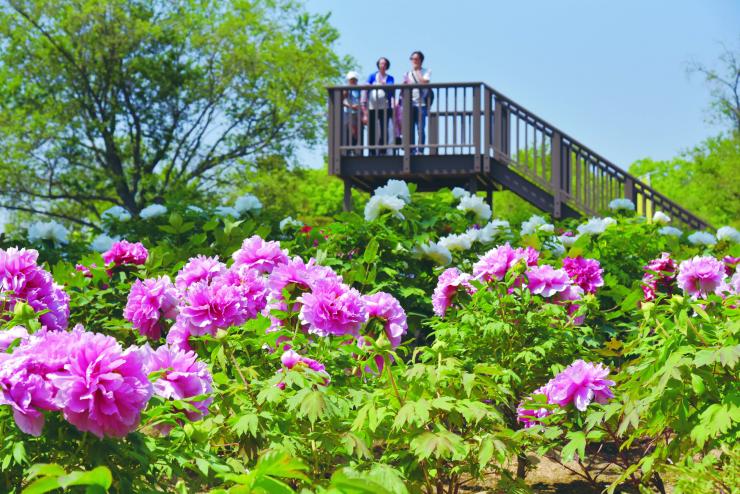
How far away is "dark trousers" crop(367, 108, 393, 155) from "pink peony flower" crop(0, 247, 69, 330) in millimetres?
10728

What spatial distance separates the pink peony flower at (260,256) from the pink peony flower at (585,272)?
1.87 meters

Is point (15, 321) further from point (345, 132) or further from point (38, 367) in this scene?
point (345, 132)

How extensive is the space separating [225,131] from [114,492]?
1033 inches

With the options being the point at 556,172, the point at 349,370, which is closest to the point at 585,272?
the point at 349,370

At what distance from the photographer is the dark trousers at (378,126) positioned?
14.0 meters

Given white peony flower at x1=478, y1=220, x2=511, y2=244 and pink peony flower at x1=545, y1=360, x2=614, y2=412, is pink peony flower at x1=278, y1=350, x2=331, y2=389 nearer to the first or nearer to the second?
pink peony flower at x1=545, y1=360, x2=614, y2=412

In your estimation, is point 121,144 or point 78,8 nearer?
point 78,8

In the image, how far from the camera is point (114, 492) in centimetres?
206

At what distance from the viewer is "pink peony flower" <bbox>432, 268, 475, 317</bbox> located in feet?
14.7

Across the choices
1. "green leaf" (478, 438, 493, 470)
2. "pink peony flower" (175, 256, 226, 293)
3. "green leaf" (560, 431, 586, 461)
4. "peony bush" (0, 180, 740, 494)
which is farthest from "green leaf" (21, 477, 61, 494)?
"pink peony flower" (175, 256, 226, 293)

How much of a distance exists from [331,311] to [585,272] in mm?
2374

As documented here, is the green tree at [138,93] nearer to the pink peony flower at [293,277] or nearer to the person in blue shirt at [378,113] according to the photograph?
the person in blue shirt at [378,113]

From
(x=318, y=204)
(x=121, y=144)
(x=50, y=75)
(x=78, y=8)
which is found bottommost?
(x=318, y=204)

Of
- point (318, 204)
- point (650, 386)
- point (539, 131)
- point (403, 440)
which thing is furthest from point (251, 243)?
point (318, 204)
